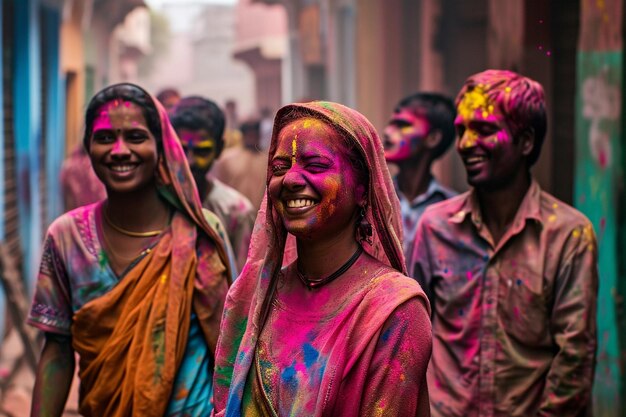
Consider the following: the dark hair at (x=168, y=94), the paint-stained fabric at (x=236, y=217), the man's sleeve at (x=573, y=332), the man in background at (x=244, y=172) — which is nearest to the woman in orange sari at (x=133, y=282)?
the man's sleeve at (x=573, y=332)

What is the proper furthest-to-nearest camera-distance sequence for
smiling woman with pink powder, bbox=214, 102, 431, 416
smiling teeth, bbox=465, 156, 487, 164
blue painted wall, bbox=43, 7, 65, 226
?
blue painted wall, bbox=43, 7, 65, 226, smiling teeth, bbox=465, 156, 487, 164, smiling woman with pink powder, bbox=214, 102, 431, 416

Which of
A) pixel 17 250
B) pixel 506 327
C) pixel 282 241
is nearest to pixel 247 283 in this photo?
pixel 282 241

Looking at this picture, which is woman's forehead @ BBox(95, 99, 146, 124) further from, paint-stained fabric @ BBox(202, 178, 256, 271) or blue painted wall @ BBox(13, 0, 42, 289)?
blue painted wall @ BBox(13, 0, 42, 289)

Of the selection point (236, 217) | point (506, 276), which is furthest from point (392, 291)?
point (236, 217)

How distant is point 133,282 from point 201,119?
8.46ft

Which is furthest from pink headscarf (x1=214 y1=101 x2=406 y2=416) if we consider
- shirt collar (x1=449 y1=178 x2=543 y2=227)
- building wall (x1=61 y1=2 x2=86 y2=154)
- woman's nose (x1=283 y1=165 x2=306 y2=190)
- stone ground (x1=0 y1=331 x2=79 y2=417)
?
building wall (x1=61 y1=2 x2=86 y2=154)

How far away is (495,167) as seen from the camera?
5.78 m

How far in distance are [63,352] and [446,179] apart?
30.3 feet

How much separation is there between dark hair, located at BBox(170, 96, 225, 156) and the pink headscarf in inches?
149

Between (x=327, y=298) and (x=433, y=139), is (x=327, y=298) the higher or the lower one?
the lower one

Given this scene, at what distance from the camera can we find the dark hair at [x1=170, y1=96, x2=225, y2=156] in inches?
303

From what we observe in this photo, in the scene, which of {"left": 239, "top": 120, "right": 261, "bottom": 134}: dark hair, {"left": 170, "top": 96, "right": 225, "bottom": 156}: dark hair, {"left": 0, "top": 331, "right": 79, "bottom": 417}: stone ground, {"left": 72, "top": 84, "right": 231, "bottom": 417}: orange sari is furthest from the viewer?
{"left": 239, "top": 120, "right": 261, "bottom": 134}: dark hair

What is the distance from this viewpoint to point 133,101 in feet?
17.7

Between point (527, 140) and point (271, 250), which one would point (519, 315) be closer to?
point (527, 140)
